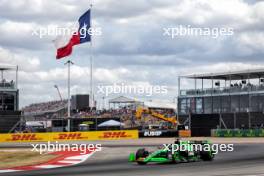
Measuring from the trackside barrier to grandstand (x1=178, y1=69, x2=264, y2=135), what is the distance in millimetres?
4726

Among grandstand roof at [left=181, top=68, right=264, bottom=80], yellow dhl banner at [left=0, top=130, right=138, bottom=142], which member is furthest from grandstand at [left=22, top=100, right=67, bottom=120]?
yellow dhl banner at [left=0, top=130, right=138, bottom=142]

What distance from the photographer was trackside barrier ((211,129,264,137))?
54781mm

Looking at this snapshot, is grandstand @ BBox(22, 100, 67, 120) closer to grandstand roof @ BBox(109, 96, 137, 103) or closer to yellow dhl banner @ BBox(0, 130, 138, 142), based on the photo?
grandstand roof @ BBox(109, 96, 137, 103)

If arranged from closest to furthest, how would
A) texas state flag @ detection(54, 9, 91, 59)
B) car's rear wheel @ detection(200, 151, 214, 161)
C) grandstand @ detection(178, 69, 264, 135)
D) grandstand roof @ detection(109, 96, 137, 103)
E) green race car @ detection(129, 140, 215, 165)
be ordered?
green race car @ detection(129, 140, 215, 165), car's rear wheel @ detection(200, 151, 214, 161), texas state flag @ detection(54, 9, 91, 59), grandstand @ detection(178, 69, 264, 135), grandstand roof @ detection(109, 96, 137, 103)

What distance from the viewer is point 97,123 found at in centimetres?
5928

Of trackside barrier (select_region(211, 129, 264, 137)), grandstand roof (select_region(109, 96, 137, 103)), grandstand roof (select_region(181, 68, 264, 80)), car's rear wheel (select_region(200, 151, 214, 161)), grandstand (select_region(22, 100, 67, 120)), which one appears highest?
grandstand roof (select_region(181, 68, 264, 80))

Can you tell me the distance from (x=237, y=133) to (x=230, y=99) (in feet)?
67.7

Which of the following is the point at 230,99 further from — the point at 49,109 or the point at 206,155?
the point at 206,155

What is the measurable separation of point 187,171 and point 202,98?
63.8 metres

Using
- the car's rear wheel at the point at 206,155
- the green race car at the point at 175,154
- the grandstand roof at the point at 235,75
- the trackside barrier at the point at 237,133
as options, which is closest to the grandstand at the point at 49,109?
the grandstand roof at the point at 235,75

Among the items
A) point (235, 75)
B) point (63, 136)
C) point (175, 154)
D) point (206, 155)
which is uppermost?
point (235, 75)

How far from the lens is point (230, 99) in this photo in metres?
76.4

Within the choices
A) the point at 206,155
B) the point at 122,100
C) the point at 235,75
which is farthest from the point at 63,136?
the point at 122,100

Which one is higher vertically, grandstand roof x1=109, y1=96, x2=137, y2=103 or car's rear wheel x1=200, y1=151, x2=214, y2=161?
grandstand roof x1=109, y1=96, x2=137, y2=103
